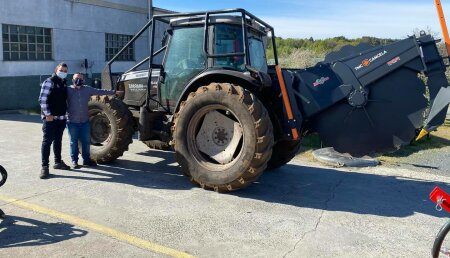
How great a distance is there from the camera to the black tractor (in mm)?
5234

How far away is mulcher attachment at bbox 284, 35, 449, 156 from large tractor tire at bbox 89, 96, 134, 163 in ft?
8.96

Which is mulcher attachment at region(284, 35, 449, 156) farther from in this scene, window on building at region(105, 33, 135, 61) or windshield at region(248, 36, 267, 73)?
window on building at region(105, 33, 135, 61)

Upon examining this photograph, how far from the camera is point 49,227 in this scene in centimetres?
441

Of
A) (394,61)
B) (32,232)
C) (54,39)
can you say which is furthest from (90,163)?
(54,39)

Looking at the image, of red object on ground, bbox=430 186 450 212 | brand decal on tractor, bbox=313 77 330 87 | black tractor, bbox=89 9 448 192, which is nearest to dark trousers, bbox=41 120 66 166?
black tractor, bbox=89 9 448 192

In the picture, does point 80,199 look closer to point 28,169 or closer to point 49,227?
point 49,227

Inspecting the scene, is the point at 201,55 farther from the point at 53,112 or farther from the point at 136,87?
the point at 53,112

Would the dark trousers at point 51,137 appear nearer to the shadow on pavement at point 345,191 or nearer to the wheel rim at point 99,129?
the wheel rim at point 99,129

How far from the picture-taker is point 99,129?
7.23 m

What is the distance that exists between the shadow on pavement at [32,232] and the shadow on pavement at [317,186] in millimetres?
1712

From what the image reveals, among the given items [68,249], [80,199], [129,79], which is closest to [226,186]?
[80,199]

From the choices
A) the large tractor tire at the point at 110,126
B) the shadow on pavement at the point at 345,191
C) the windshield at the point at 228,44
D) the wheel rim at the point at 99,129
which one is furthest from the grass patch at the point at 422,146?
the wheel rim at the point at 99,129

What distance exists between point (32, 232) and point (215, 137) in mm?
2629

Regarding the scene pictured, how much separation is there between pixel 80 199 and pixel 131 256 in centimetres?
182
